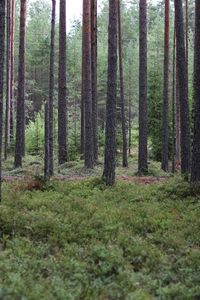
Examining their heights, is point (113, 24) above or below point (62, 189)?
above

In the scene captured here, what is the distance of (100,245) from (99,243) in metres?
0.18

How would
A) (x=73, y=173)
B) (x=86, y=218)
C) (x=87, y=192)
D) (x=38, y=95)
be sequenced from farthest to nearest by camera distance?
1. (x=38, y=95)
2. (x=73, y=173)
3. (x=87, y=192)
4. (x=86, y=218)

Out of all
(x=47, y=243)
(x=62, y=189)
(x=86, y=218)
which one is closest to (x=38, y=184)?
(x=62, y=189)

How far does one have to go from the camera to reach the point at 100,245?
7953mm

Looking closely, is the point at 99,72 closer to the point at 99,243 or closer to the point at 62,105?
the point at 62,105

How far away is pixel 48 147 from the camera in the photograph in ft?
47.2

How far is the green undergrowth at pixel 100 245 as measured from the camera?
20.7 feet

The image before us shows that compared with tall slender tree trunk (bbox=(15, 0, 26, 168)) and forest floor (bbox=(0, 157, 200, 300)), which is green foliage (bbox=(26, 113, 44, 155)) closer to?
tall slender tree trunk (bbox=(15, 0, 26, 168))

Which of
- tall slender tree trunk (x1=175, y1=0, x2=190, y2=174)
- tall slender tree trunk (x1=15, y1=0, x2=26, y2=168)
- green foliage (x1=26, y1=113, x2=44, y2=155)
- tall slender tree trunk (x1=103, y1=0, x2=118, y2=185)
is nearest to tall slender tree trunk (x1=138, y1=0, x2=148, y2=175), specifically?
tall slender tree trunk (x1=175, y1=0, x2=190, y2=174)

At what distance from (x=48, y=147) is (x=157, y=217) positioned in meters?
5.52

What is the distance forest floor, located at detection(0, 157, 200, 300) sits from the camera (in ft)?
20.7

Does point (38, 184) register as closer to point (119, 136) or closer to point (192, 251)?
point (192, 251)

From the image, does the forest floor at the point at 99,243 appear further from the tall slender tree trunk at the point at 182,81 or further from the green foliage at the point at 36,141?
the green foliage at the point at 36,141

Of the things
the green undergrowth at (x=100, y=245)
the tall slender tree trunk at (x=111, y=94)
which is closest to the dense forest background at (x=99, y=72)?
the tall slender tree trunk at (x=111, y=94)
